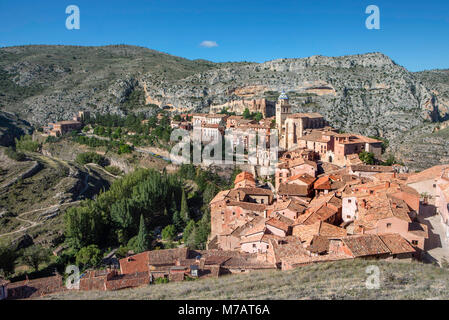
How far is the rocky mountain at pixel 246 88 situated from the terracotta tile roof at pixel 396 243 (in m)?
31.2

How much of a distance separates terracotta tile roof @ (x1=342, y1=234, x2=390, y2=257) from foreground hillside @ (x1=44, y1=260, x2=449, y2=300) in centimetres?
116

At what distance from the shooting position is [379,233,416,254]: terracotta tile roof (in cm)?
1794

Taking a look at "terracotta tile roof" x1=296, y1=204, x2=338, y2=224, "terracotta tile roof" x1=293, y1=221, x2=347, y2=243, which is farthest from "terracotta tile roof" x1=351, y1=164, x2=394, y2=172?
"terracotta tile roof" x1=293, y1=221, x2=347, y2=243

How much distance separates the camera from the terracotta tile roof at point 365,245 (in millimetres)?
17375

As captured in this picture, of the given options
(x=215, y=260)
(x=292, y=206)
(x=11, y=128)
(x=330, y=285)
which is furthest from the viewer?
(x=11, y=128)

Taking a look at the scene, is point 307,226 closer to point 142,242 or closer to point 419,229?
point 419,229

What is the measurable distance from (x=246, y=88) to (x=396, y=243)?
72746 mm

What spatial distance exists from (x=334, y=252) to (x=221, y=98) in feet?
229

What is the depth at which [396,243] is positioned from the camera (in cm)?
1856

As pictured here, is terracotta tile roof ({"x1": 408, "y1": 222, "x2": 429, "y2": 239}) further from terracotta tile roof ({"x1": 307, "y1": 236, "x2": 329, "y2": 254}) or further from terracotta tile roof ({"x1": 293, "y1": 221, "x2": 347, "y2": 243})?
terracotta tile roof ({"x1": 307, "y1": 236, "x2": 329, "y2": 254})

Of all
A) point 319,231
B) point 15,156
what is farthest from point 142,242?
point 15,156

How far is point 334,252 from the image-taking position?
18734 mm

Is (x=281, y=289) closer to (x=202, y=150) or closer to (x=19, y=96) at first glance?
(x=202, y=150)

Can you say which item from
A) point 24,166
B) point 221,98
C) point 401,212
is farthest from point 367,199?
point 221,98
